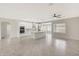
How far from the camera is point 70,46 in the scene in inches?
117

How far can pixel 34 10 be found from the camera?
2.86 metres

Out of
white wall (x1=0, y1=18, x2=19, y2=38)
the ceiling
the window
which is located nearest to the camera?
the ceiling

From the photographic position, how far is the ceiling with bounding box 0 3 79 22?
106 inches

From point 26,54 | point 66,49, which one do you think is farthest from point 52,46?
point 26,54

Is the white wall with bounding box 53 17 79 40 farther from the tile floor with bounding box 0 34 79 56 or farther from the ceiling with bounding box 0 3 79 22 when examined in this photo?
the ceiling with bounding box 0 3 79 22

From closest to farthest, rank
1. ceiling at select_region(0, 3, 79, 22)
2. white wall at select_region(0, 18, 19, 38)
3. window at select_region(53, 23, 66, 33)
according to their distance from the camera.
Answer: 1. ceiling at select_region(0, 3, 79, 22)
2. white wall at select_region(0, 18, 19, 38)
3. window at select_region(53, 23, 66, 33)

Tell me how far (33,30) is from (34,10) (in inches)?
25.9

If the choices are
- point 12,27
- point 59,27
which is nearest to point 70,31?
point 59,27

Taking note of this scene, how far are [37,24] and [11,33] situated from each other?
2.97 ft

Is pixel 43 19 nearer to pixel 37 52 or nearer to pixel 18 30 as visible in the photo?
pixel 18 30

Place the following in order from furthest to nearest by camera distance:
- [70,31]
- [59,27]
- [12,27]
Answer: [70,31] → [59,27] → [12,27]

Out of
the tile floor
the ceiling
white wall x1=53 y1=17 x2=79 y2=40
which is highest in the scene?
the ceiling

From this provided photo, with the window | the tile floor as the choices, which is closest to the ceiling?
the window

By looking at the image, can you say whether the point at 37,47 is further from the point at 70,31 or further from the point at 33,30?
the point at 70,31
